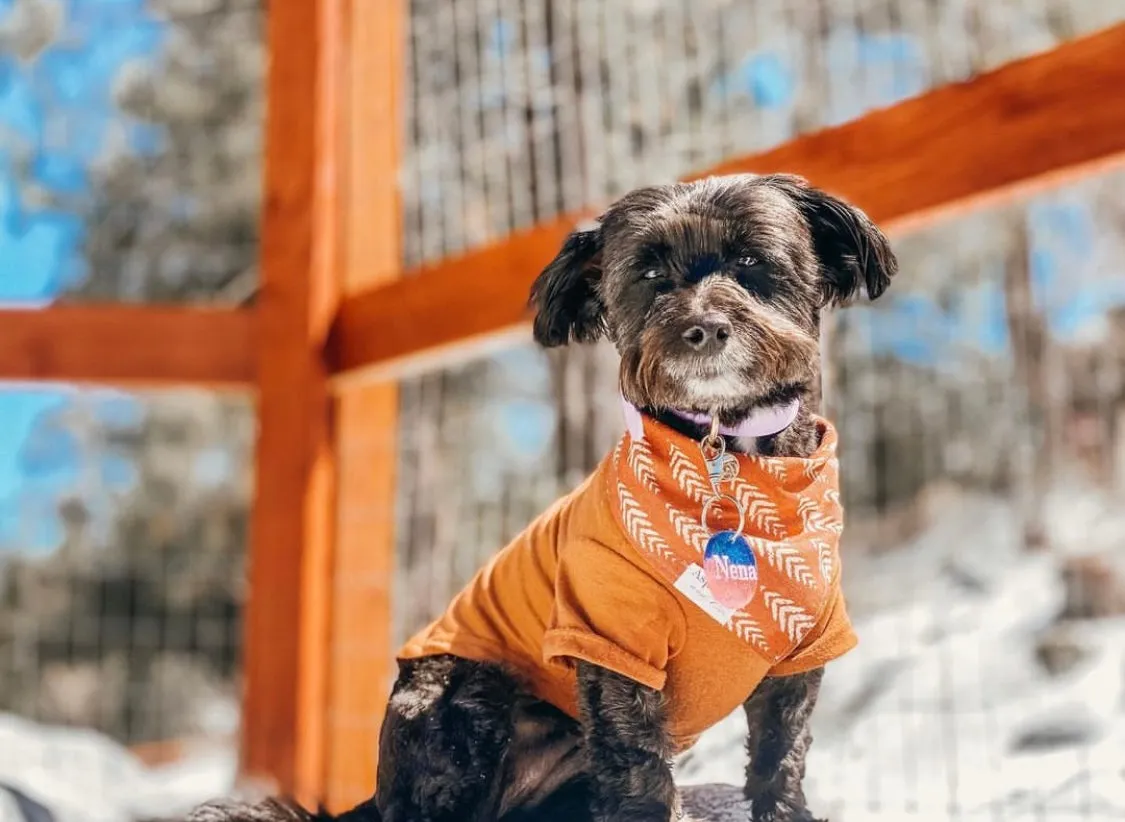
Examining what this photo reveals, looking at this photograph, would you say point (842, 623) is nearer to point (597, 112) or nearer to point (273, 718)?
point (597, 112)

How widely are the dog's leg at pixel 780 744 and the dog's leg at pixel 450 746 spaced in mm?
229

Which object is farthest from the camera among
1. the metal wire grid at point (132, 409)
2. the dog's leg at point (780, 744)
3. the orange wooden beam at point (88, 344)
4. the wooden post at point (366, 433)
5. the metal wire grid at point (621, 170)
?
the metal wire grid at point (132, 409)

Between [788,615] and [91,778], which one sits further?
[91,778]

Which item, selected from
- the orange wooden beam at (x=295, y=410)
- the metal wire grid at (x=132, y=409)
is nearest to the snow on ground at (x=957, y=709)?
the orange wooden beam at (x=295, y=410)

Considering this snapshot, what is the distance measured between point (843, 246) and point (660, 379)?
7.8 inches

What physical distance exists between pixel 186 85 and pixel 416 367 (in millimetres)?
1489

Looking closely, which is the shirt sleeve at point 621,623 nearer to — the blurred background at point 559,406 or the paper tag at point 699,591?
the paper tag at point 699,591

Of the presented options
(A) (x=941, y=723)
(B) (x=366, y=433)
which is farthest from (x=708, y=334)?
(B) (x=366, y=433)

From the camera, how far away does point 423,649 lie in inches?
43.1

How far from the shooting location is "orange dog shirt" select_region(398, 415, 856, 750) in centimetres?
92

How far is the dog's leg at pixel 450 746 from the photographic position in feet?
3.37

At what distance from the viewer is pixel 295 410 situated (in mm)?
2064

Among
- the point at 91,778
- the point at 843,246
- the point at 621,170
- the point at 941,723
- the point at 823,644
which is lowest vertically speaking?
the point at 91,778

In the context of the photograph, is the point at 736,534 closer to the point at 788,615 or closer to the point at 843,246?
the point at 788,615
